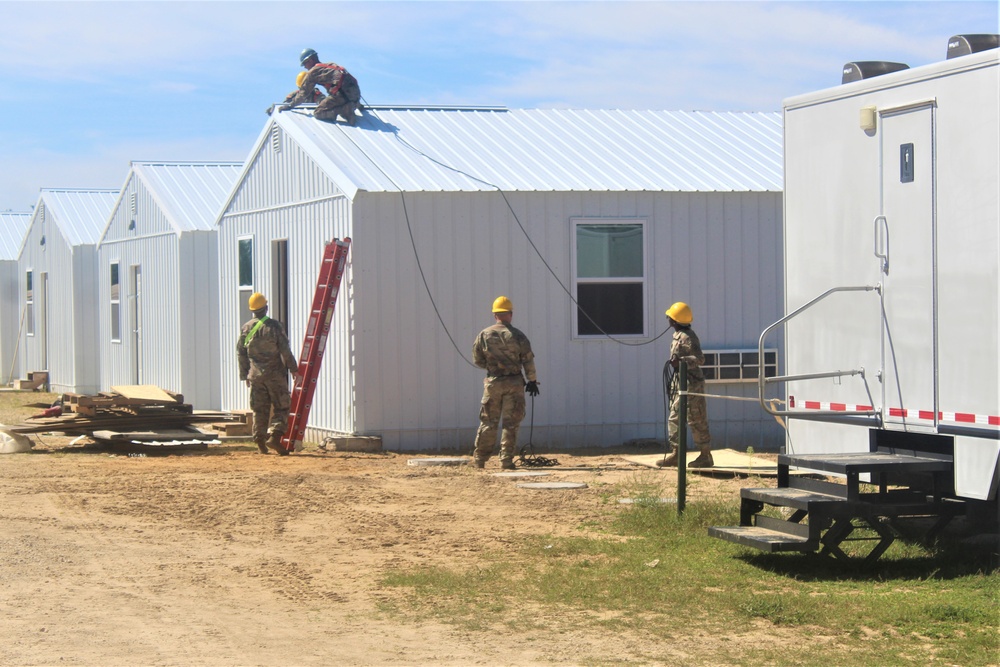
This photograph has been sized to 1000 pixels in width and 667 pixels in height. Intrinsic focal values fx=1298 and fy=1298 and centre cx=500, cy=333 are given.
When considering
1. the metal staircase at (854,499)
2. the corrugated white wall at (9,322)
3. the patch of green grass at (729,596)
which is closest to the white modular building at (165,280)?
the corrugated white wall at (9,322)

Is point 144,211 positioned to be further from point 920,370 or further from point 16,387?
point 920,370

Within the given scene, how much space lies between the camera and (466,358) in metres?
16.0

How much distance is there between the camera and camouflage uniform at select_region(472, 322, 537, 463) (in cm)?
1376

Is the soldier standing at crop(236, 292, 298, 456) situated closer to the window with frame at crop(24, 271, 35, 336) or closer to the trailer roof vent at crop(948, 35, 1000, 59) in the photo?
the trailer roof vent at crop(948, 35, 1000, 59)

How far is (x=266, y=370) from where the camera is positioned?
15.6 meters

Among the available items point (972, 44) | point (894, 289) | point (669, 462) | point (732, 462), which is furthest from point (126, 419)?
point (972, 44)

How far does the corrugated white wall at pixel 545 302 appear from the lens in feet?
51.5

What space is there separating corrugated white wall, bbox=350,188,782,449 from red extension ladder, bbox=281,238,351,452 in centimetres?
24

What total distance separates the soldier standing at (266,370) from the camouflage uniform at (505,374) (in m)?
2.86

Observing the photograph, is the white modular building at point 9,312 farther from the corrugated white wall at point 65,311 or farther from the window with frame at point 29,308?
the corrugated white wall at point 65,311

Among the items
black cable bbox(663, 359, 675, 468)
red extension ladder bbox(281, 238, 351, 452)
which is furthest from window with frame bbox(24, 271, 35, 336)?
black cable bbox(663, 359, 675, 468)

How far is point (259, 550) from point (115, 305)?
17.5 metres

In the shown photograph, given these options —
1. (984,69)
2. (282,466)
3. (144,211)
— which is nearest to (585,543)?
(984,69)

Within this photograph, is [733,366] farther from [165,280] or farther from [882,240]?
[165,280]
